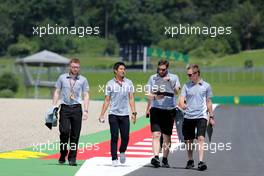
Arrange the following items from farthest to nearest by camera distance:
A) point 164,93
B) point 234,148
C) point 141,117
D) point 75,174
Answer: point 141,117 < point 234,148 < point 164,93 < point 75,174

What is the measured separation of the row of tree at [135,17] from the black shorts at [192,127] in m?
110

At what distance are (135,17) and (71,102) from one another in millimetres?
127686

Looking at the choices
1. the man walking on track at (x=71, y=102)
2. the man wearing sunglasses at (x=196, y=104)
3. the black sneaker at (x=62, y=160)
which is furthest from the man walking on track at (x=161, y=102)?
the black sneaker at (x=62, y=160)

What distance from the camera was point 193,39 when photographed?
375 feet

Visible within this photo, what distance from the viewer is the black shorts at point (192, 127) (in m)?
14.7

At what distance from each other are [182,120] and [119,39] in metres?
126

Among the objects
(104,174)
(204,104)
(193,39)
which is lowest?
(104,174)

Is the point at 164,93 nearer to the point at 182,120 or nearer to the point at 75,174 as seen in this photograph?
the point at 182,120

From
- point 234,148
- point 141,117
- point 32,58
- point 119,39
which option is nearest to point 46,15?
point 119,39

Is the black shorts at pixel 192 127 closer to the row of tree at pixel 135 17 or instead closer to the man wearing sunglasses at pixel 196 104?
the man wearing sunglasses at pixel 196 104

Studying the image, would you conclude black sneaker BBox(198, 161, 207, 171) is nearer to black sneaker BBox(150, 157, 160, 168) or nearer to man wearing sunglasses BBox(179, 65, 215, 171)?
man wearing sunglasses BBox(179, 65, 215, 171)

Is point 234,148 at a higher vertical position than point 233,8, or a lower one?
lower

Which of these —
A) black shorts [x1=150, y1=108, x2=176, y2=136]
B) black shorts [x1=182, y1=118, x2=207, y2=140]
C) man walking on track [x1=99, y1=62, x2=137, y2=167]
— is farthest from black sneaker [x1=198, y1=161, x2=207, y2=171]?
man walking on track [x1=99, y1=62, x2=137, y2=167]

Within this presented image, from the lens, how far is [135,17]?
5600 inches
